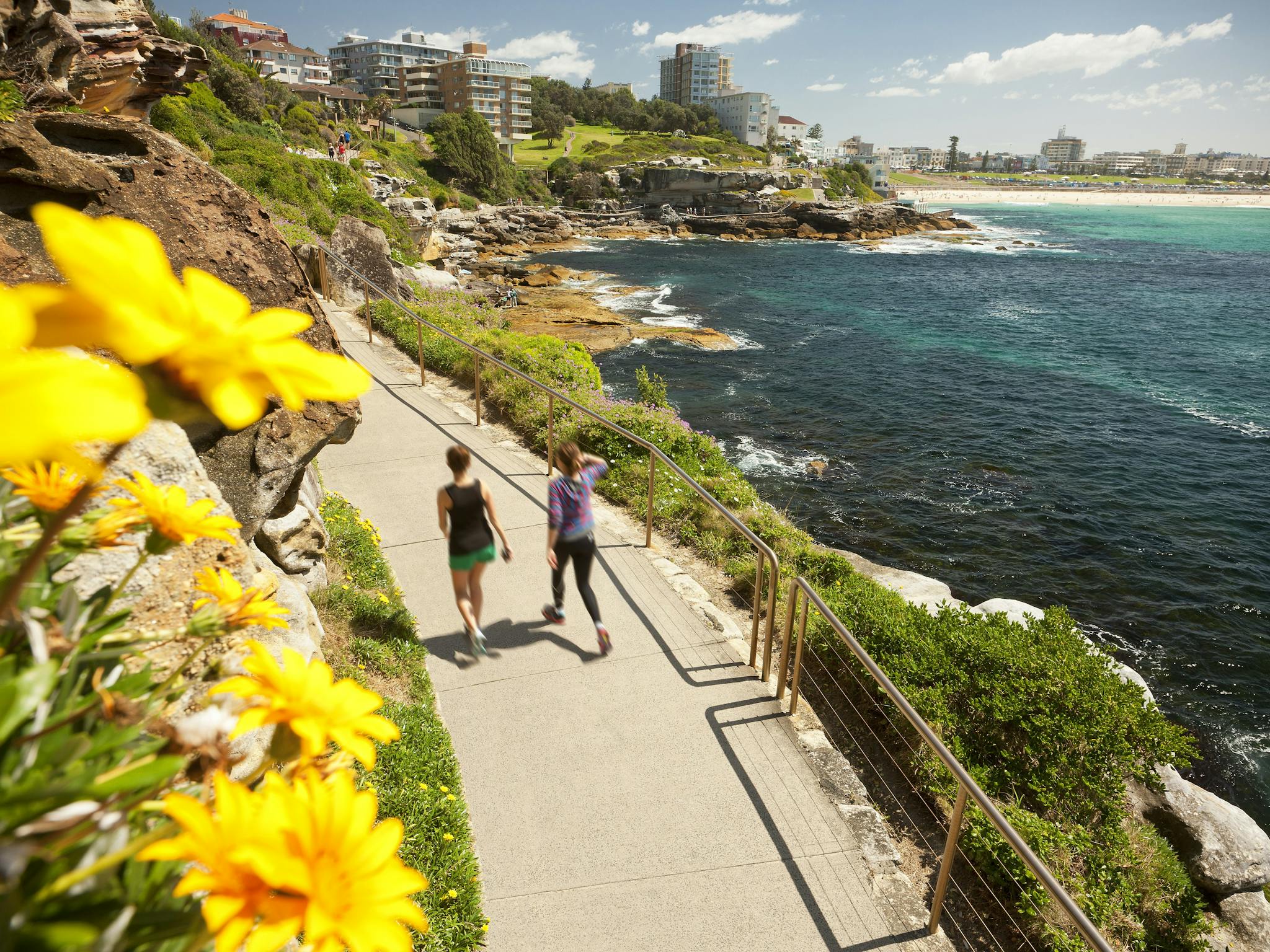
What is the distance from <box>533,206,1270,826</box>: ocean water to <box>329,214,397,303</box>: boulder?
6938 millimetres

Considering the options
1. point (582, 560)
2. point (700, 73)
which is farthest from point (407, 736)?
point (700, 73)

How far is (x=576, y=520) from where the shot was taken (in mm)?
5770

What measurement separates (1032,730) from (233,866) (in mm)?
6717

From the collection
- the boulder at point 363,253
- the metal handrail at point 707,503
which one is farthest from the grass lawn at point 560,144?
the metal handrail at point 707,503

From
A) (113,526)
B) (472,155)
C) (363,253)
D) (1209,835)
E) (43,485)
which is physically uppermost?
(472,155)

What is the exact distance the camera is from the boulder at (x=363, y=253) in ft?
57.6

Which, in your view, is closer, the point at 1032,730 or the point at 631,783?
the point at 631,783

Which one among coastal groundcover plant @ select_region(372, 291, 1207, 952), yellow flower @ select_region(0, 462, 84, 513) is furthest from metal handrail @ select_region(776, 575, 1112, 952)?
yellow flower @ select_region(0, 462, 84, 513)

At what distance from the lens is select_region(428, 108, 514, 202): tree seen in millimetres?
69562

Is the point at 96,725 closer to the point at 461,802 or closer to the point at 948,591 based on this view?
the point at 461,802

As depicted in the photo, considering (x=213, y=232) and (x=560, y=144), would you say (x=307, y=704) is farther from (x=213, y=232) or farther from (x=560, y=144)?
(x=560, y=144)

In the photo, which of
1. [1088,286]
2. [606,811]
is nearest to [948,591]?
[606,811]

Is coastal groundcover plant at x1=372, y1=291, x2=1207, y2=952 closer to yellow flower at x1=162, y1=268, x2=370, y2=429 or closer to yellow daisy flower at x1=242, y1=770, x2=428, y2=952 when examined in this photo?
yellow daisy flower at x1=242, y1=770, x2=428, y2=952

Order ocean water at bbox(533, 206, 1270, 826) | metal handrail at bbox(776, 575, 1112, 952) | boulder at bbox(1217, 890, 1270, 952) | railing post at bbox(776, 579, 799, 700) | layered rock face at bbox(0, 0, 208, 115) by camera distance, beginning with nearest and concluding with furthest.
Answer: metal handrail at bbox(776, 575, 1112, 952), railing post at bbox(776, 579, 799, 700), boulder at bbox(1217, 890, 1270, 952), layered rock face at bbox(0, 0, 208, 115), ocean water at bbox(533, 206, 1270, 826)
